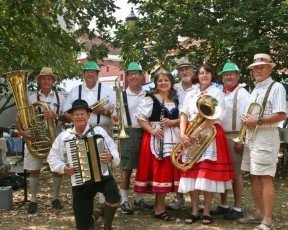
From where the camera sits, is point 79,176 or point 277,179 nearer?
point 79,176

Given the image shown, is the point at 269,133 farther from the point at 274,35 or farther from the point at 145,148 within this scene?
the point at 274,35

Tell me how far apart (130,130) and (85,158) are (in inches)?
52.2

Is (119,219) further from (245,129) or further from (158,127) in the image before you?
(245,129)

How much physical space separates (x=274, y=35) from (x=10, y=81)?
5.12m

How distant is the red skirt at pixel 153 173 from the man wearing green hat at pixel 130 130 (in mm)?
176

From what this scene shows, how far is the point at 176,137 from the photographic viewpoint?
534cm

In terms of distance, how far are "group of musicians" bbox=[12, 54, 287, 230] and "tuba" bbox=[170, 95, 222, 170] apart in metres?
A: 0.02

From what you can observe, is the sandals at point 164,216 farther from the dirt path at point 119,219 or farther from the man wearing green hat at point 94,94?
the man wearing green hat at point 94,94

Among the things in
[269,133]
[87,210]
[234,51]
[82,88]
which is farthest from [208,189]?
[234,51]

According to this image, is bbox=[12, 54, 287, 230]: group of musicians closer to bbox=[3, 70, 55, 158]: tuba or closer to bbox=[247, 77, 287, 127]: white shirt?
bbox=[247, 77, 287, 127]: white shirt

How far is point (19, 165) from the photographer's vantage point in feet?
24.5

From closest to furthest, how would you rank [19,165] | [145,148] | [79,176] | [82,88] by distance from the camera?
[79,176], [145,148], [82,88], [19,165]

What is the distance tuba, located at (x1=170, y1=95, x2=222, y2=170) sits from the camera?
4938 millimetres

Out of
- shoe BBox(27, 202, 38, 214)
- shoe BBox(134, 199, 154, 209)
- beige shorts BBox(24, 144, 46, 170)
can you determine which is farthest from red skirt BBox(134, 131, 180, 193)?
shoe BBox(27, 202, 38, 214)
